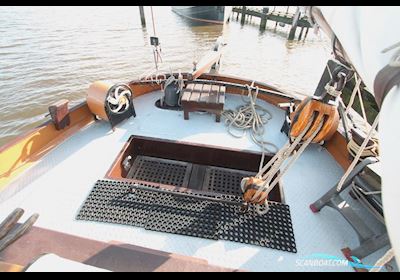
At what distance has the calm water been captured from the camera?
5855 mm

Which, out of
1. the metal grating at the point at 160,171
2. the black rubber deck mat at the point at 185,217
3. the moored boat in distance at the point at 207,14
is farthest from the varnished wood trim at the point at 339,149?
the moored boat in distance at the point at 207,14

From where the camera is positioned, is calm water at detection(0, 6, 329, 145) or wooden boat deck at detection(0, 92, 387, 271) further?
calm water at detection(0, 6, 329, 145)

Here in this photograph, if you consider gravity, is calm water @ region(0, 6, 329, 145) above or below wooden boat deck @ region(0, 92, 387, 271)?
below

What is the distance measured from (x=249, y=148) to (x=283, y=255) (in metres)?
1.28

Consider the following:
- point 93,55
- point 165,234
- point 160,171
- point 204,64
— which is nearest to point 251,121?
point 204,64

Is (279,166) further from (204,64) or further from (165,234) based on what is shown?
(204,64)

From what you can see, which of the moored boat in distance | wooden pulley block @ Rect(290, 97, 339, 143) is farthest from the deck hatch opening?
the moored boat in distance

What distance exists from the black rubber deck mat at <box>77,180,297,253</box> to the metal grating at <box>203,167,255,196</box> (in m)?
0.49

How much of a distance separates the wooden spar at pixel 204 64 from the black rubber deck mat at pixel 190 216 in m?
2.02

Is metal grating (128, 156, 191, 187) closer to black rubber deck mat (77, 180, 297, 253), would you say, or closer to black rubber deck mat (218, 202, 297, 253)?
black rubber deck mat (77, 180, 297, 253)

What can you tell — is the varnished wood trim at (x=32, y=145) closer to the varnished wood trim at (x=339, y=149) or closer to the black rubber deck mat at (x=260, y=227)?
the black rubber deck mat at (x=260, y=227)

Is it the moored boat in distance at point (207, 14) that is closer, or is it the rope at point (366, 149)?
the rope at point (366, 149)

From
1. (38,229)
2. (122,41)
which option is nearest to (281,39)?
(122,41)

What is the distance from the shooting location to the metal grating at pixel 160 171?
2.69 metres
